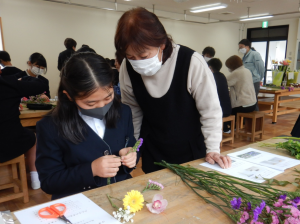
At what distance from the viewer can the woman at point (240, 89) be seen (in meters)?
4.14

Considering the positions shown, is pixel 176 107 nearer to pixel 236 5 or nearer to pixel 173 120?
pixel 173 120

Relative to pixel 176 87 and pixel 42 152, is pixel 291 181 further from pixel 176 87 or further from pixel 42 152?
pixel 42 152

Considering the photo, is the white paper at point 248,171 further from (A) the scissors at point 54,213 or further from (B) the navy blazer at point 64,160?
(A) the scissors at point 54,213

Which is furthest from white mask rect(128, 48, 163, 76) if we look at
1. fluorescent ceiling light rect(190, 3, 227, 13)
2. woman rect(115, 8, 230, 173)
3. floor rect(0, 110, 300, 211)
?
fluorescent ceiling light rect(190, 3, 227, 13)

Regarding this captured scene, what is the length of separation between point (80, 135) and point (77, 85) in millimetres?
228

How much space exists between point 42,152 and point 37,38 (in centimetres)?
565

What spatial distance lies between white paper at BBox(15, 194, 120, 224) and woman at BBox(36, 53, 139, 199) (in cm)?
16

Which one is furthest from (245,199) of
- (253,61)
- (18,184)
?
(253,61)

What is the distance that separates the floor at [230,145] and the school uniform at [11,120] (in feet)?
1.59

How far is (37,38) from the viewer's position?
236 inches

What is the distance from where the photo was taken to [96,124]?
48.7 inches

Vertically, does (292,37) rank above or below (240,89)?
above

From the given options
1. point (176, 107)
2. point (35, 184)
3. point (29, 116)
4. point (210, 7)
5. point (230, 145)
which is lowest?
point (230, 145)

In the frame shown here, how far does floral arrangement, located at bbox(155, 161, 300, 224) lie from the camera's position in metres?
0.65
